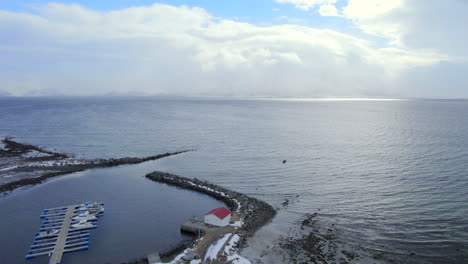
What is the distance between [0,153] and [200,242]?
202 feet

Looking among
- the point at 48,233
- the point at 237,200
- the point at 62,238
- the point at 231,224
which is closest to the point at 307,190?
the point at 237,200

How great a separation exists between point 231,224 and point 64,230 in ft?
58.1

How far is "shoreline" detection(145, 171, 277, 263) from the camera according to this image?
2459 cm

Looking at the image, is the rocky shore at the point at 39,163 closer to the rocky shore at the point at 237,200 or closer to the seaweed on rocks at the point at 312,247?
the rocky shore at the point at 237,200

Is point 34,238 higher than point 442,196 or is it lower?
lower

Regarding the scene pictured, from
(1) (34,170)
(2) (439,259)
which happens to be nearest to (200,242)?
(2) (439,259)

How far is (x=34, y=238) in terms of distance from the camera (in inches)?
1137

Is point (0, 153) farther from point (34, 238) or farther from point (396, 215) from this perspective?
point (396, 215)

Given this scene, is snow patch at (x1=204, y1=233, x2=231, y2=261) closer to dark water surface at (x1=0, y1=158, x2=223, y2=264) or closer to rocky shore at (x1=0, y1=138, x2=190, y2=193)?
dark water surface at (x1=0, y1=158, x2=223, y2=264)

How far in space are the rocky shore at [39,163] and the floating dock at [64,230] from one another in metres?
15.1

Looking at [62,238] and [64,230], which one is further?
[64,230]

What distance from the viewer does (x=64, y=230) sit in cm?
3008

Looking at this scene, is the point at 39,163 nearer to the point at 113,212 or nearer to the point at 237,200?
the point at 113,212

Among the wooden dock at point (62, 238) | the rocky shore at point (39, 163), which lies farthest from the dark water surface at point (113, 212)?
the rocky shore at point (39, 163)
